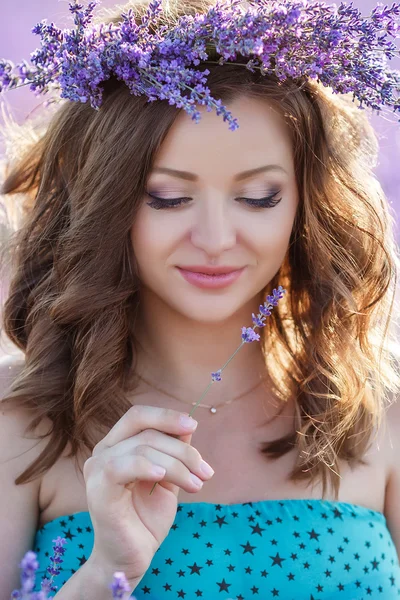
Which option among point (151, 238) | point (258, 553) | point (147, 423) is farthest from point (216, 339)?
point (147, 423)

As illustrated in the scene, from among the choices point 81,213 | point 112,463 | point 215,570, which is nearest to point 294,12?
point 81,213

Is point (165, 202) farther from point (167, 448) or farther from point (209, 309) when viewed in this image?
point (167, 448)

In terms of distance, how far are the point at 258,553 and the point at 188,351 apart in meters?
0.51

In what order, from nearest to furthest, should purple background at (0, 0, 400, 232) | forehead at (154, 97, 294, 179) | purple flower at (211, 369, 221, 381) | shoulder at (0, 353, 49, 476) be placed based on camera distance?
purple flower at (211, 369, 221, 381), forehead at (154, 97, 294, 179), shoulder at (0, 353, 49, 476), purple background at (0, 0, 400, 232)

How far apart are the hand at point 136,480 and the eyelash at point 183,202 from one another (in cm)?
48

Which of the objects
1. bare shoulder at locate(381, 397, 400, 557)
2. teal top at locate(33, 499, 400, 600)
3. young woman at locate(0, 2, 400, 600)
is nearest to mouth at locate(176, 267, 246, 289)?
young woman at locate(0, 2, 400, 600)

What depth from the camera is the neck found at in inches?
79.1

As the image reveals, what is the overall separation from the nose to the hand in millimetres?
406

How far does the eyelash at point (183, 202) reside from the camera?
5.53 feet

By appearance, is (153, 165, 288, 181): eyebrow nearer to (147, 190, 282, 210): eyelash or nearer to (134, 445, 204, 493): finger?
(147, 190, 282, 210): eyelash

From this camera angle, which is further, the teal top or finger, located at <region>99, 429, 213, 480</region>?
the teal top

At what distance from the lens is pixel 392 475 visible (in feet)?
6.81

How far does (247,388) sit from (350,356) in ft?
0.93

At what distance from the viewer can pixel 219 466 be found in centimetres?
198
